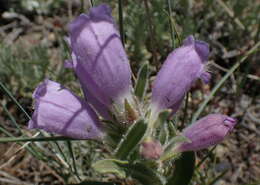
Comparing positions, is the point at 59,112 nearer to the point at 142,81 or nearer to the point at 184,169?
the point at 142,81

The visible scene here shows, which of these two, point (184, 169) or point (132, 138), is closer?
point (132, 138)

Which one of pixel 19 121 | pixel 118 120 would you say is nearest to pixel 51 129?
pixel 118 120

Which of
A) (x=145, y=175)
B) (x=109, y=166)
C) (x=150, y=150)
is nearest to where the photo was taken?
(x=150, y=150)

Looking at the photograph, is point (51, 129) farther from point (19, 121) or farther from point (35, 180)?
point (19, 121)

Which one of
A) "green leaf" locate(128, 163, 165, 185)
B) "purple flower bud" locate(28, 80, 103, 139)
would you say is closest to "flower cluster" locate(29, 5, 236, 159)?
"purple flower bud" locate(28, 80, 103, 139)

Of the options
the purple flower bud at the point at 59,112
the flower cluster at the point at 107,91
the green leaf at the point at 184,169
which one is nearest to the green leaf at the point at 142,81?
the flower cluster at the point at 107,91

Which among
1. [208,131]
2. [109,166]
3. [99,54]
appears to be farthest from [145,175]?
[99,54]
